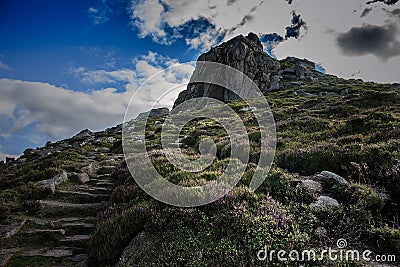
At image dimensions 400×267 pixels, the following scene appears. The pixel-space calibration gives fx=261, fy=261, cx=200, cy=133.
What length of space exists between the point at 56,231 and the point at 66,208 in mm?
2184

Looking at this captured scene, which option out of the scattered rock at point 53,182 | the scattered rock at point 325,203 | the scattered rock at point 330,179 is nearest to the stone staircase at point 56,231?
the scattered rock at point 53,182

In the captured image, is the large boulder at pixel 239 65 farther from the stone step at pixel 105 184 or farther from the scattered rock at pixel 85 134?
the stone step at pixel 105 184

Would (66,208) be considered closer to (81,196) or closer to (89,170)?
(81,196)

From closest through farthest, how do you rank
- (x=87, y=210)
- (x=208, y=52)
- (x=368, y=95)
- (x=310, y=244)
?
(x=310, y=244) < (x=87, y=210) < (x=368, y=95) < (x=208, y=52)

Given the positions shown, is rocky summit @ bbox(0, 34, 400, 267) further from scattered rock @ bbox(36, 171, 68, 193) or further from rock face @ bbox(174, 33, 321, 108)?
rock face @ bbox(174, 33, 321, 108)

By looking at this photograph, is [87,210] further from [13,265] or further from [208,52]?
[208,52]

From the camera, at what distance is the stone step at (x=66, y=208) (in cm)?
1040

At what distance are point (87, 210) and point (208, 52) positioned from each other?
12074cm

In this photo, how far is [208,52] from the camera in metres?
124

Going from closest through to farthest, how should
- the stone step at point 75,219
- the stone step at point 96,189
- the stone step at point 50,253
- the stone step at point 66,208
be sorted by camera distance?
the stone step at point 50,253, the stone step at point 75,219, the stone step at point 66,208, the stone step at point 96,189

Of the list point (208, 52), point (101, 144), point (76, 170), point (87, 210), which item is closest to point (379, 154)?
point (87, 210)

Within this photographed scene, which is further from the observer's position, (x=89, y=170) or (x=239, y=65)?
(x=239, y=65)

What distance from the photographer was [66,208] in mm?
10664

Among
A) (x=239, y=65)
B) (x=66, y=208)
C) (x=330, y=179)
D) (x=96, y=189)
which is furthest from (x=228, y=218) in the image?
(x=239, y=65)
